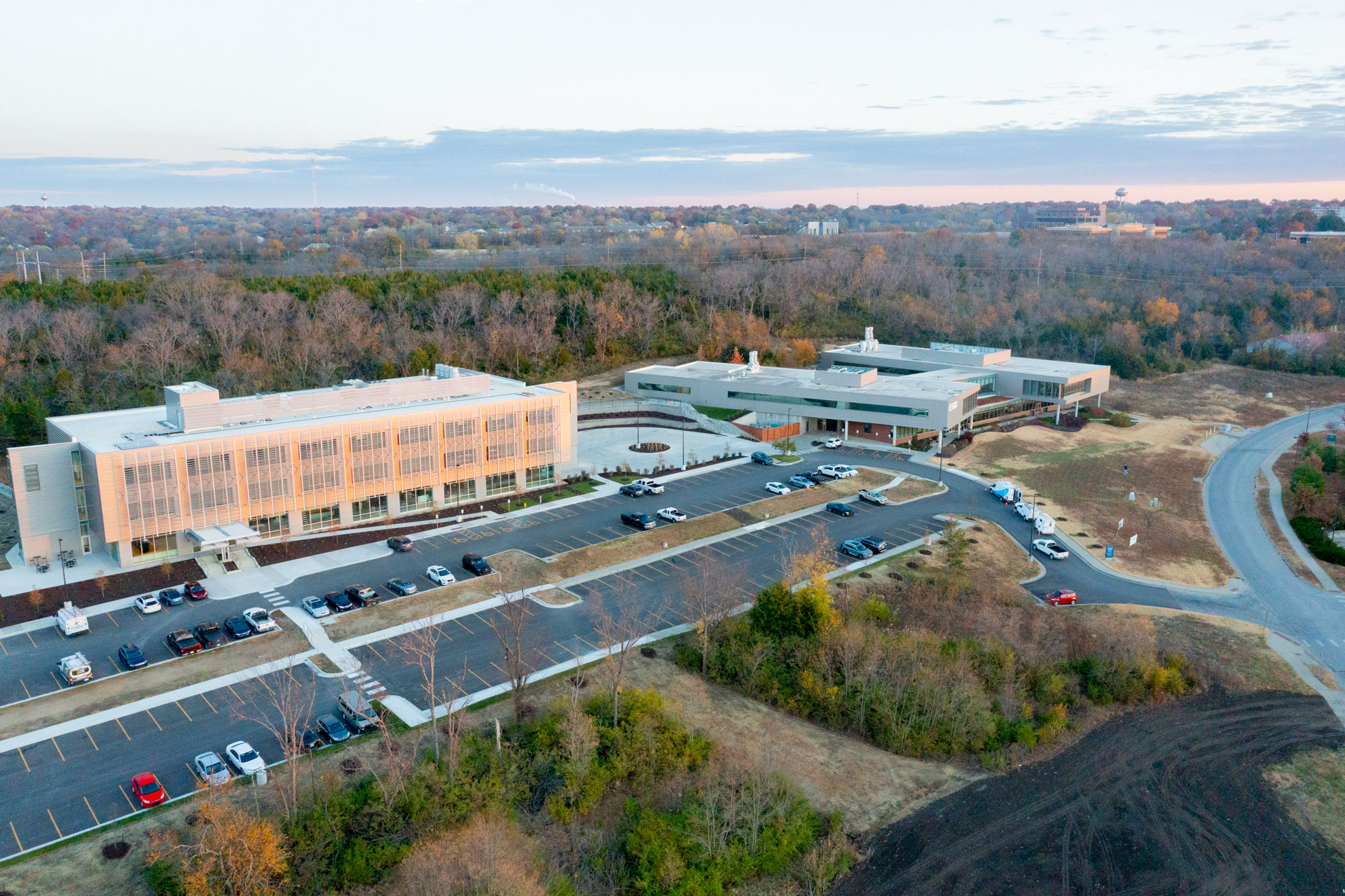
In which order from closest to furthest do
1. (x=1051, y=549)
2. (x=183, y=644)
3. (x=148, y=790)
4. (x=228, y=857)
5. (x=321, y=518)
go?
(x=228, y=857)
(x=148, y=790)
(x=183, y=644)
(x=1051, y=549)
(x=321, y=518)

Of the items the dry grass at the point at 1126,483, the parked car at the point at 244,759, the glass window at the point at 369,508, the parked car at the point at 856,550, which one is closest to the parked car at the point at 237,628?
the parked car at the point at 244,759

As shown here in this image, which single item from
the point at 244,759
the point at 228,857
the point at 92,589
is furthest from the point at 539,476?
the point at 228,857

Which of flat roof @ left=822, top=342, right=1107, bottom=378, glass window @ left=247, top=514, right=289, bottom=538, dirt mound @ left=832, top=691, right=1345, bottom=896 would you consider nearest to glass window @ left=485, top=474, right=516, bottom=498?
glass window @ left=247, top=514, right=289, bottom=538

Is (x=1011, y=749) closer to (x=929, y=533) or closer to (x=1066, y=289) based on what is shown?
(x=929, y=533)

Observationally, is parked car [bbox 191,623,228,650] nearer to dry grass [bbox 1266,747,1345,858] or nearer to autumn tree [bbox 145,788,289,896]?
autumn tree [bbox 145,788,289,896]

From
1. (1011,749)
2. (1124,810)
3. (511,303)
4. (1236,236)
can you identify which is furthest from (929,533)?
(1236,236)

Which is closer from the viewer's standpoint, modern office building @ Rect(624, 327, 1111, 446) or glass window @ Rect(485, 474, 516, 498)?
glass window @ Rect(485, 474, 516, 498)

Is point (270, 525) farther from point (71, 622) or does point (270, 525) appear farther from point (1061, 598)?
point (1061, 598)
